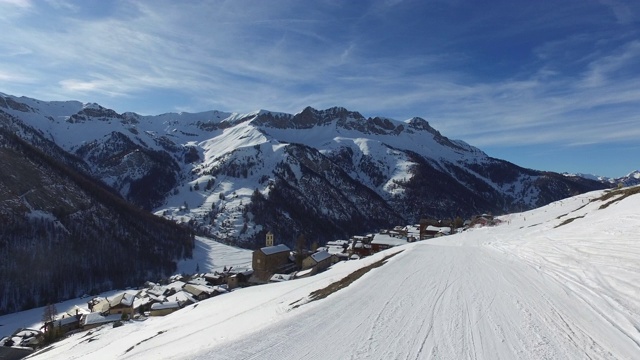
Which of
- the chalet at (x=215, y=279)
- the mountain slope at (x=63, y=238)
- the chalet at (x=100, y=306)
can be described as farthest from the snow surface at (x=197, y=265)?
the chalet at (x=215, y=279)

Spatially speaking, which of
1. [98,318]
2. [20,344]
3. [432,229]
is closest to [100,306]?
[98,318]

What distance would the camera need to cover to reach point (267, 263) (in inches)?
2495

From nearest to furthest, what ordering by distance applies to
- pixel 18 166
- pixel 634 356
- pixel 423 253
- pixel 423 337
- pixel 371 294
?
pixel 634 356
pixel 423 337
pixel 371 294
pixel 423 253
pixel 18 166

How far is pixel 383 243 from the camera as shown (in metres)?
71.8

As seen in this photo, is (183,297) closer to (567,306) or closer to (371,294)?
(371,294)

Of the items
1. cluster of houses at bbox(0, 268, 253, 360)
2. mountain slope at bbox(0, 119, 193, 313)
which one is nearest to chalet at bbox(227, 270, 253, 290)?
cluster of houses at bbox(0, 268, 253, 360)

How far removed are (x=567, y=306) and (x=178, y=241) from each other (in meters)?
143

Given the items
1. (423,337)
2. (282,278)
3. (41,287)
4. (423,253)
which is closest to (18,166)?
(41,287)

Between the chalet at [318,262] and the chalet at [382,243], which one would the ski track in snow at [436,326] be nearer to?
the chalet at [318,262]

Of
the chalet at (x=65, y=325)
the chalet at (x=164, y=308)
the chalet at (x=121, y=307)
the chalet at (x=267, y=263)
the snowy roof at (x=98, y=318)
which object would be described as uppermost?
the chalet at (x=267, y=263)

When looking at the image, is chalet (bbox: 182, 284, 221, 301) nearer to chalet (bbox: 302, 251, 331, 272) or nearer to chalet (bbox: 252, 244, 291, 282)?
chalet (bbox: 252, 244, 291, 282)

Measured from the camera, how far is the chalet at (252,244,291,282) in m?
63.1

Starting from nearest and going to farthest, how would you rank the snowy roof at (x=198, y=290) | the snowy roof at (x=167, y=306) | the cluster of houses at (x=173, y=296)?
the snowy roof at (x=167, y=306)
the cluster of houses at (x=173, y=296)
the snowy roof at (x=198, y=290)

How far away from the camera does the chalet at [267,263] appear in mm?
63094
